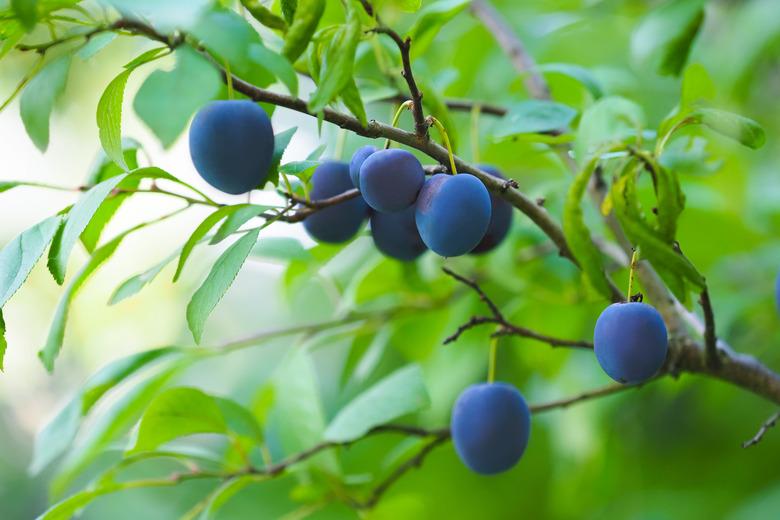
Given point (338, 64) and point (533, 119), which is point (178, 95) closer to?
point (338, 64)

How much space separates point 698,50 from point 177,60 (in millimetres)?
1001

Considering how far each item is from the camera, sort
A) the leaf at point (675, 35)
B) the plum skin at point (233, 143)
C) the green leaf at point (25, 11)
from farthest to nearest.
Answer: the leaf at point (675, 35)
the plum skin at point (233, 143)
the green leaf at point (25, 11)

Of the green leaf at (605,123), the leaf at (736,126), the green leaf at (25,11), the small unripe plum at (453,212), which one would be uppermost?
the green leaf at (25,11)

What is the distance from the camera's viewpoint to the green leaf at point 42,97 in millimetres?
521

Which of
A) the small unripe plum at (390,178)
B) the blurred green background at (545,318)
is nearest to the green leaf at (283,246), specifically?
the blurred green background at (545,318)

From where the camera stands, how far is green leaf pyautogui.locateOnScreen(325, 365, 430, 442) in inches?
27.2

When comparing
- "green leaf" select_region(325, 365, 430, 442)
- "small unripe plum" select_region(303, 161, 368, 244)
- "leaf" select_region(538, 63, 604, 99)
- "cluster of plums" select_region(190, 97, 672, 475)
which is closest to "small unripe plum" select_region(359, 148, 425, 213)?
"cluster of plums" select_region(190, 97, 672, 475)

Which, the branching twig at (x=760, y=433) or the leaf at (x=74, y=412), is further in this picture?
the leaf at (x=74, y=412)

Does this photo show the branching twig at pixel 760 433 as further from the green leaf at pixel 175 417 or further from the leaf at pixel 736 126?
the green leaf at pixel 175 417

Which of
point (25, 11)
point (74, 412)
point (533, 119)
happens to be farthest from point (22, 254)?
point (533, 119)

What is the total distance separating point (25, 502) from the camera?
2.55 m

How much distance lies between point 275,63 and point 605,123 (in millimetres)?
325

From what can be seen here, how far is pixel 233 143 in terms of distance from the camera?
51cm

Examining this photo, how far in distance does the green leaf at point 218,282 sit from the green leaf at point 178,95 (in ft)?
0.30
